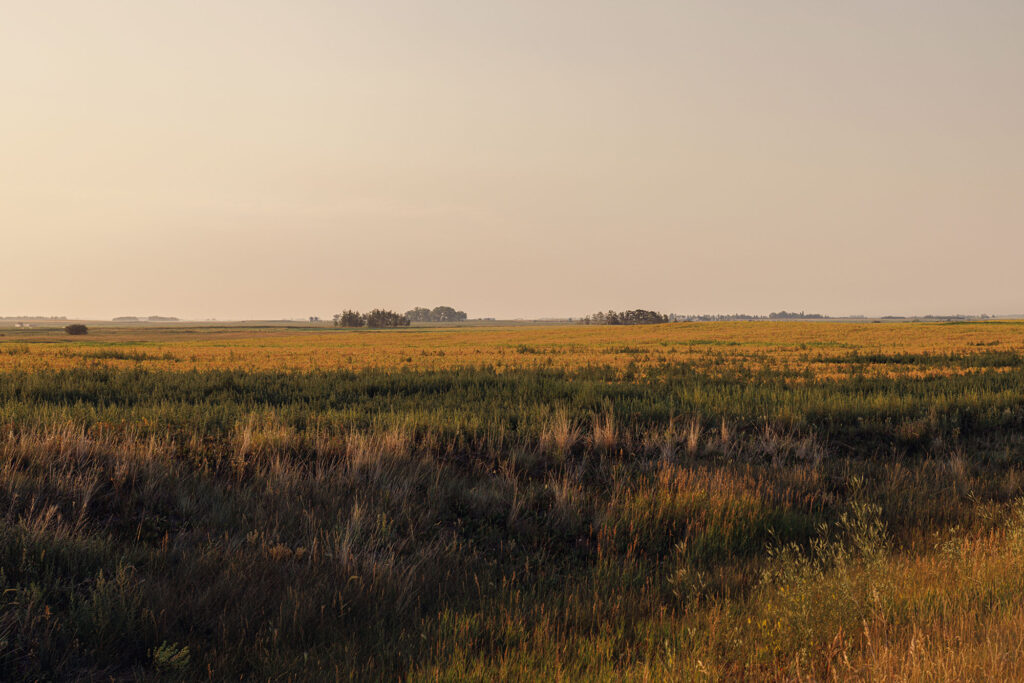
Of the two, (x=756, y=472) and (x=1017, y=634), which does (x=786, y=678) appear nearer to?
(x=1017, y=634)

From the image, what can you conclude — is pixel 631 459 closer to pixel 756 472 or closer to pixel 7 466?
pixel 756 472

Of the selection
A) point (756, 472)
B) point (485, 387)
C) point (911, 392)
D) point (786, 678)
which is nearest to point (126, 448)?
point (786, 678)

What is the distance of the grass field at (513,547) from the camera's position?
377 centimetres

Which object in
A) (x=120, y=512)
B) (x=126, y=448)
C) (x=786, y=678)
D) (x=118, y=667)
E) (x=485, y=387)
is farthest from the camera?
(x=485, y=387)

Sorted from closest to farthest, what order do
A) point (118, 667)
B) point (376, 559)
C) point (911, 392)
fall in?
point (118, 667), point (376, 559), point (911, 392)

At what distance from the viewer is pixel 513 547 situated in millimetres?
6020

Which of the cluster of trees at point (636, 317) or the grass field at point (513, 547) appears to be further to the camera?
the cluster of trees at point (636, 317)

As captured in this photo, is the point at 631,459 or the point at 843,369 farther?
the point at 843,369

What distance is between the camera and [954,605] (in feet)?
13.6

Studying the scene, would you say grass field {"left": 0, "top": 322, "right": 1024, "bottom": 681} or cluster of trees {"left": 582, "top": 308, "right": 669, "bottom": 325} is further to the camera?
cluster of trees {"left": 582, "top": 308, "right": 669, "bottom": 325}

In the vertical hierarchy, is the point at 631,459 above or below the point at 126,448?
below

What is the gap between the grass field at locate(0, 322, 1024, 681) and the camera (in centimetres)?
377

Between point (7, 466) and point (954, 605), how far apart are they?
8853 mm

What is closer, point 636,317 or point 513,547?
point 513,547
